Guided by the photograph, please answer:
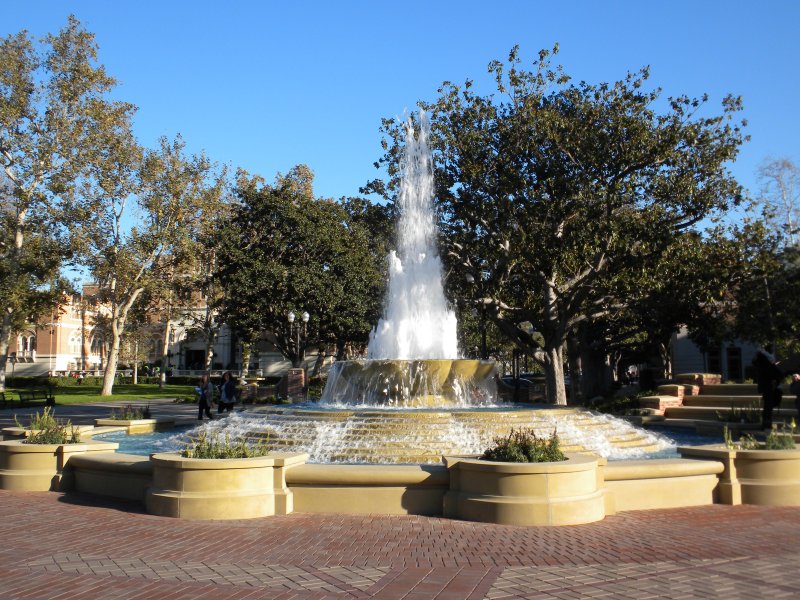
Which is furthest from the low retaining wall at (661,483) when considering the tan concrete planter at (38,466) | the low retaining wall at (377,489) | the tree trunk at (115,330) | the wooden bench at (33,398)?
the tree trunk at (115,330)

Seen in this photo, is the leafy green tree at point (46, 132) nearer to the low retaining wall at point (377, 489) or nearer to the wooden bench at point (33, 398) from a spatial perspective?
the wooden bench at point (33, 398)

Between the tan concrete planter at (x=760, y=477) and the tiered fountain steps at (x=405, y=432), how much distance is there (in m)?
2.41

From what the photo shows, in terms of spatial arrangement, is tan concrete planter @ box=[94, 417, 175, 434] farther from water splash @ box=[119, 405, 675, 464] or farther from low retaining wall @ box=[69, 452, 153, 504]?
low retaining wall @ box=[69, 452, 153, 504]

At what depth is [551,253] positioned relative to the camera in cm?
2598

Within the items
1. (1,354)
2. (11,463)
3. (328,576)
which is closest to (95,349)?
(1,354)

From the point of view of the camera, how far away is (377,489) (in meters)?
9.12

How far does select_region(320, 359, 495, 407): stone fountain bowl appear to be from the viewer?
15.1m

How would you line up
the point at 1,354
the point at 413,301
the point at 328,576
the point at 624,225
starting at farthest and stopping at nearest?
the point at 1,354
the point at 624,225
the point at 413,301
the point at 328,576

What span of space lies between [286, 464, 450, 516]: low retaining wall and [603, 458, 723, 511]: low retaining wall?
231cm

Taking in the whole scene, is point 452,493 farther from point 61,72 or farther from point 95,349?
point 95,349

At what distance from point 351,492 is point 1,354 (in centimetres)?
3830

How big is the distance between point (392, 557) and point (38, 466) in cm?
684

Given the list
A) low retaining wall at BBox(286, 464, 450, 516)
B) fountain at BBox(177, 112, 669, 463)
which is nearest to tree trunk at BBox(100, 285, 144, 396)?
fountain at BBox(177, 112, 669, 463)

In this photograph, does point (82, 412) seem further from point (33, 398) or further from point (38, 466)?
point (38, 466)
